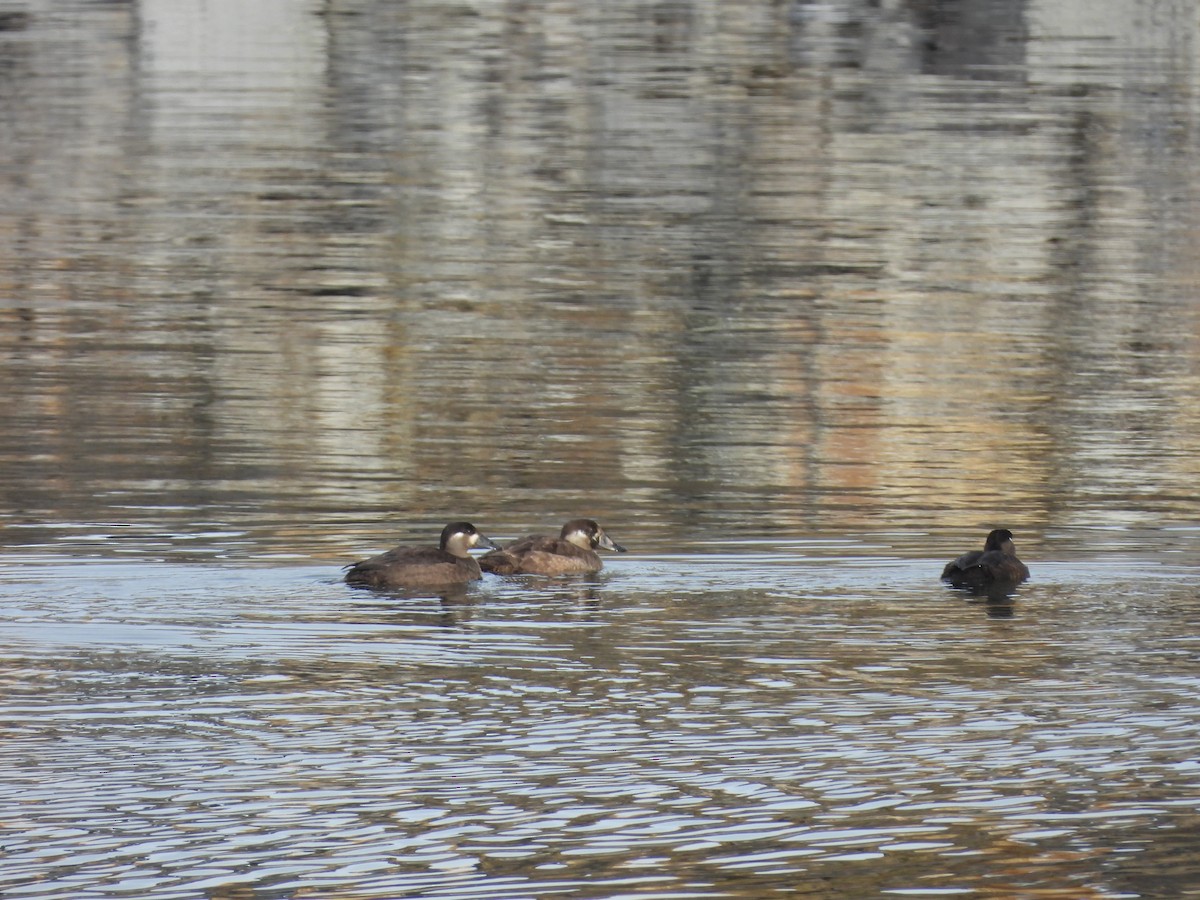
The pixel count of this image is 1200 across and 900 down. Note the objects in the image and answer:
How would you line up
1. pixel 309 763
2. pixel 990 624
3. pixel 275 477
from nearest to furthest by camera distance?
pixel 309 763
pixel 990 624
pixel 275 477

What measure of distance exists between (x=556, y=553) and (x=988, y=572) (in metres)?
2.19

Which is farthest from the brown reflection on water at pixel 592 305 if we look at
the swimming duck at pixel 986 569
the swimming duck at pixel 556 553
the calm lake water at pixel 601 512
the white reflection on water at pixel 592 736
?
the white reflection on water at pixel 592 736

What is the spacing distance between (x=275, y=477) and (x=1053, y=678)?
6191 mm

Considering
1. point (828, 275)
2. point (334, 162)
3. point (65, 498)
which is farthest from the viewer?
point (334, 162)

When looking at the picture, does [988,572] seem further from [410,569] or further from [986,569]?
[410,569]

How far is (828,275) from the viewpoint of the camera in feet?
87.8

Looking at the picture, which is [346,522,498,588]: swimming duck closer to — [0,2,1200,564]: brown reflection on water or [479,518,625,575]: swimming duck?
[479,518,625,575]: swimming duck

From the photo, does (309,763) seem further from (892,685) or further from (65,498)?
(65,498)

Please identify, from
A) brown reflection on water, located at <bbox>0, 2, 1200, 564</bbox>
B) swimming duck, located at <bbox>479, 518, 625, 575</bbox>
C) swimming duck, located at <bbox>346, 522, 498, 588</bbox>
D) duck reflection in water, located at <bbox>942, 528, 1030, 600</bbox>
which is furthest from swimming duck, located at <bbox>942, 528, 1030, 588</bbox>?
swimming duck, located at <bbox>346, 522, 498, 588</bbox>

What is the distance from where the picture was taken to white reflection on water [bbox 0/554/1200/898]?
329 inches

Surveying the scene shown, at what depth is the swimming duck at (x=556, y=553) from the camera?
13188 millimetres

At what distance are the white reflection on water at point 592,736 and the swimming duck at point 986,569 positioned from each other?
0.14 metres

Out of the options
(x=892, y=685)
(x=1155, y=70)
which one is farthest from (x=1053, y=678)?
(x=1155, y=70)

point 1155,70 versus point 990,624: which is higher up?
point 1155,70
